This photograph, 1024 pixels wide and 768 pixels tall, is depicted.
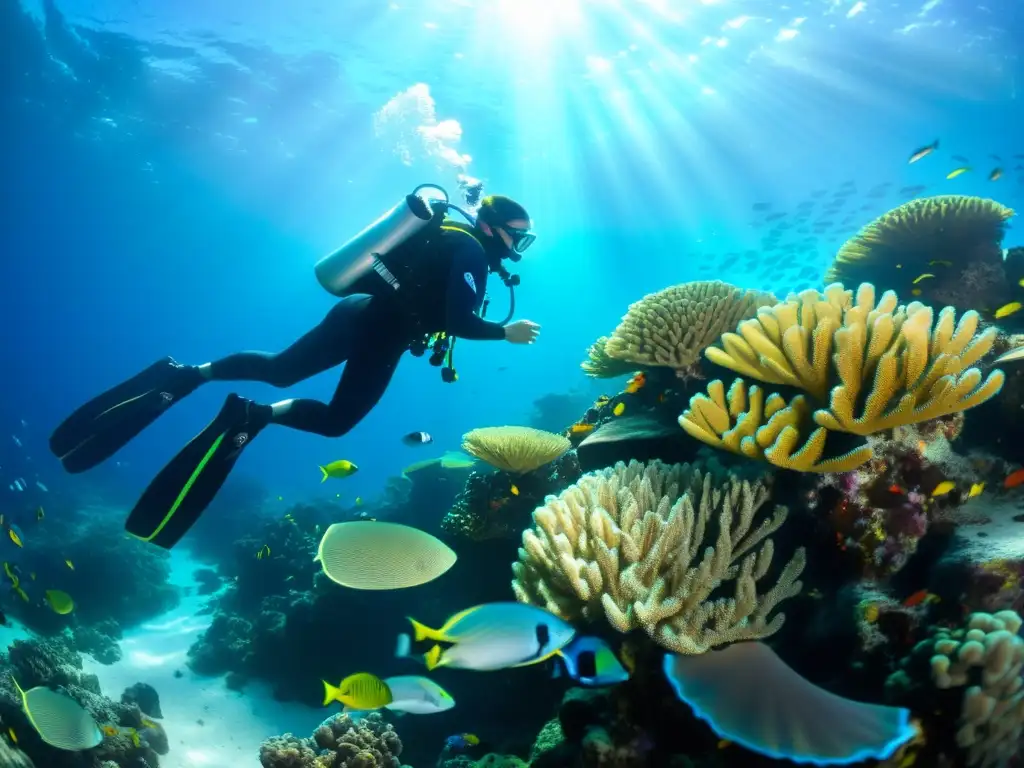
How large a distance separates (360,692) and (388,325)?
333 centimetres

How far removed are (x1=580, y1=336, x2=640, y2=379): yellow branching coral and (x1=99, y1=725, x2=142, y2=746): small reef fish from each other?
686 centimetres

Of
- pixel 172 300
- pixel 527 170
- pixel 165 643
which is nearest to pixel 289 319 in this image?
pixel 172 300

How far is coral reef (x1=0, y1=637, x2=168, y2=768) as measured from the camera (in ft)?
17.1

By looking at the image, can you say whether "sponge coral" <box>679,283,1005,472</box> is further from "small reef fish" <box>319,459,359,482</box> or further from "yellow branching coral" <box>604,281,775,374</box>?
"small reef fish" <box>319,459,359,482</box>

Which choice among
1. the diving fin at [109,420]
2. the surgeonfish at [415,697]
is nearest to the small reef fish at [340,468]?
the diving fin at [109,420]

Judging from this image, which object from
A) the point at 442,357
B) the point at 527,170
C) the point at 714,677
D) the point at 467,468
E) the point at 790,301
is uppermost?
the point at 527,170

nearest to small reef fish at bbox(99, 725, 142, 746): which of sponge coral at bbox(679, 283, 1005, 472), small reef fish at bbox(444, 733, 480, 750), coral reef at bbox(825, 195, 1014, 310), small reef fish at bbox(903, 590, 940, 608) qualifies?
small reef fish at bbox(444, 733, 480, 750)

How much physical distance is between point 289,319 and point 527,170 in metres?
70.8

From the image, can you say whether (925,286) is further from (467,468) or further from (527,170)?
(527,170)

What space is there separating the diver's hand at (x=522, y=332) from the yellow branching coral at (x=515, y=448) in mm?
1255

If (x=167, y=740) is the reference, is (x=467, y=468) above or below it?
above

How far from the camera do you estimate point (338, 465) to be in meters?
7.18

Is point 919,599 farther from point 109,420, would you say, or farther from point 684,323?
point 109,420

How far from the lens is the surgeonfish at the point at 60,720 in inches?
159
